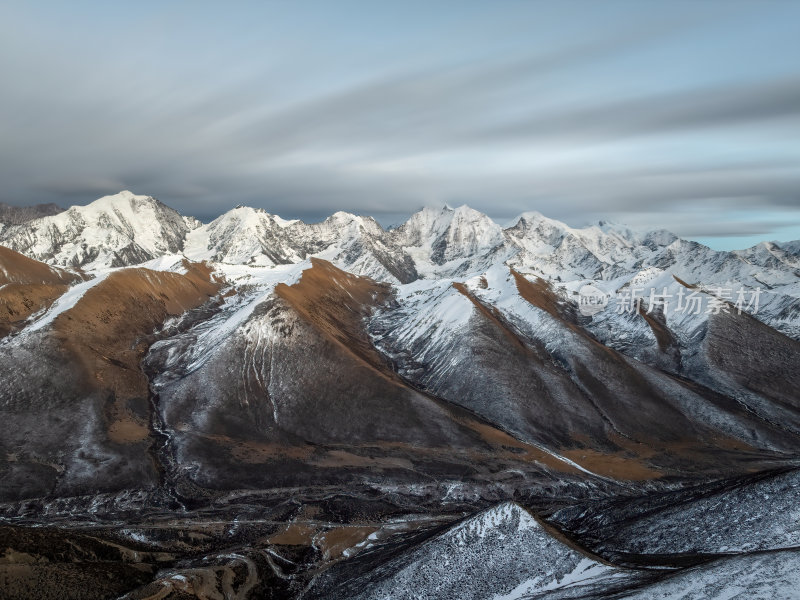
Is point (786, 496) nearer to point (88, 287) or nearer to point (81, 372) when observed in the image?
point (81, 372)

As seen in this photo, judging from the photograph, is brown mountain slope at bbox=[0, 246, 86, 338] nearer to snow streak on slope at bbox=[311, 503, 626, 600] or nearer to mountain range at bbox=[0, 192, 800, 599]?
mountain range at bbox=[0, 192, 800, 599]

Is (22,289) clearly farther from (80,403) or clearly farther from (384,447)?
(384,447)

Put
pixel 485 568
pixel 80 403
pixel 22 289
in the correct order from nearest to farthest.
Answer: pixel 485 568 → pixel 80 403 → pixel 22 289

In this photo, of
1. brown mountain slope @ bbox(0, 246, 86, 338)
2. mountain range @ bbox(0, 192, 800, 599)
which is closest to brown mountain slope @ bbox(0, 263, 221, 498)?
mountain range @ bbox(0, 192, 800, 599)

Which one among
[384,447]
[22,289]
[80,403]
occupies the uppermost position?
[22,289]

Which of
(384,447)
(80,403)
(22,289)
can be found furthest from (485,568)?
(22,289)

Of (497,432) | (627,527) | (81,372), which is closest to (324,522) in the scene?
(627,527)

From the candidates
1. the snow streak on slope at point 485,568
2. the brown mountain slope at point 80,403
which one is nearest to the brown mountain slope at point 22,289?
the brown mountain slope at point 80,403

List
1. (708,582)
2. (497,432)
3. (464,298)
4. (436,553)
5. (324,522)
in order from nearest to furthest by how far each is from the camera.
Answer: (708,582), (436,553), (324,522), (497,432), (464,298)

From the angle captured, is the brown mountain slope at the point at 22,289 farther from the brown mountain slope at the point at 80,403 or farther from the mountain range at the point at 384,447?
the brown mountain slope at the point at 80,403
